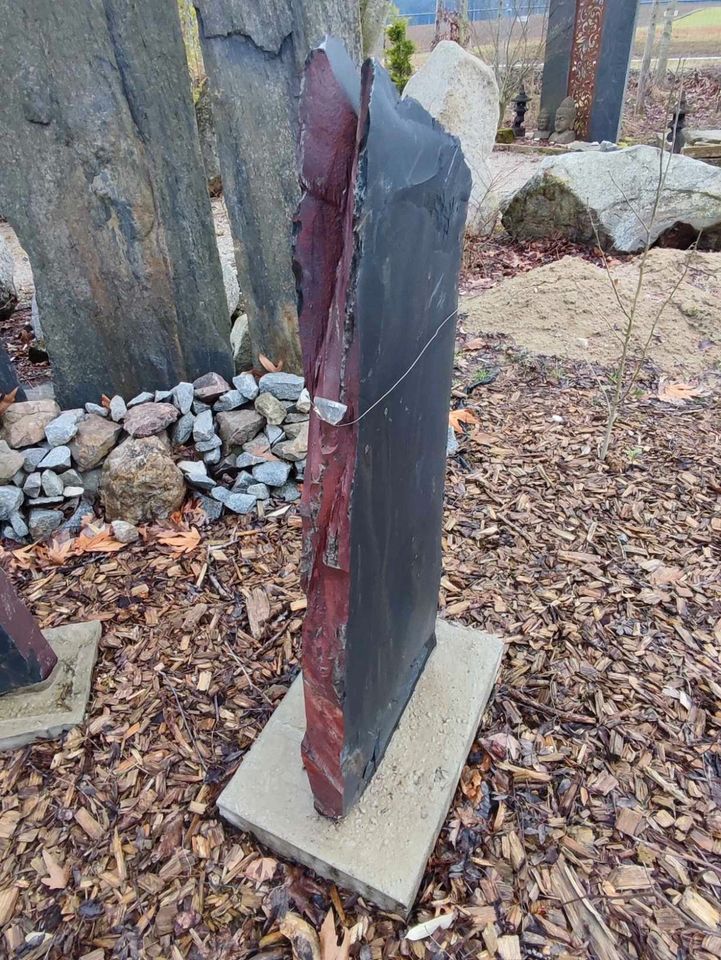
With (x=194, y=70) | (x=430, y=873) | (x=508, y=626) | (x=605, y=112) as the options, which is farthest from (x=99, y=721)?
(x=605, y=112)

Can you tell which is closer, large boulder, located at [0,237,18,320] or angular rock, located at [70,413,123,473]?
angular rock, located at [70,413,123,473]

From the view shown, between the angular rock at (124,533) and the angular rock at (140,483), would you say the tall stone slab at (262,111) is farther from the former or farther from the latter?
the angular rock at (124,533)

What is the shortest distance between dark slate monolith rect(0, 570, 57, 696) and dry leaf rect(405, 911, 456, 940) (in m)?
1.31

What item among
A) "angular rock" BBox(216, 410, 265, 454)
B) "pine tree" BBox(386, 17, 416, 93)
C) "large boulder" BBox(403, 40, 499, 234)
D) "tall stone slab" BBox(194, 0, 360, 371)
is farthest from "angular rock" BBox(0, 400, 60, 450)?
"pine tree" BBox(386, 17, 416, 93)

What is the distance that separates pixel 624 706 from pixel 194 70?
10.4 m

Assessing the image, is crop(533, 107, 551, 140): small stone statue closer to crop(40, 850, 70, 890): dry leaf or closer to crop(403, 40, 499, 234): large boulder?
crop(403, 40, 499, 234): large boulder

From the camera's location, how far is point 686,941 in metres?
1.47

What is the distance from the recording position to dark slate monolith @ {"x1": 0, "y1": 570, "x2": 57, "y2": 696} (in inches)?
73.1


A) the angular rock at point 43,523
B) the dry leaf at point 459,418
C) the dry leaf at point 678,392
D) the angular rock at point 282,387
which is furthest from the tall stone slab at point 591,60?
the angular rock at point 43,523

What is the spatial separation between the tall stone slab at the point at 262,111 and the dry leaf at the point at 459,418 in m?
0.98

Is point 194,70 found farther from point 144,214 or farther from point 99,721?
point 99,721

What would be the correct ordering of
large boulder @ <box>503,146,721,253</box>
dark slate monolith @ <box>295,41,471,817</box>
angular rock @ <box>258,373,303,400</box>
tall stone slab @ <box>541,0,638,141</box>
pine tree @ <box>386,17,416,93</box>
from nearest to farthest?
dark slate monolith @ <box>295,41,471,817</box> < angular rock @ <box>258,373,303,400</box> < large boulder @ <box>503,146,721,253</box> < tall stone slab @ <box>541,0,638,141</box> < pine tree @ <box>386,17,416,93</box>

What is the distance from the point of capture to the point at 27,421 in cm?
290

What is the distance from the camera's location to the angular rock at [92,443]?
2822 mm
